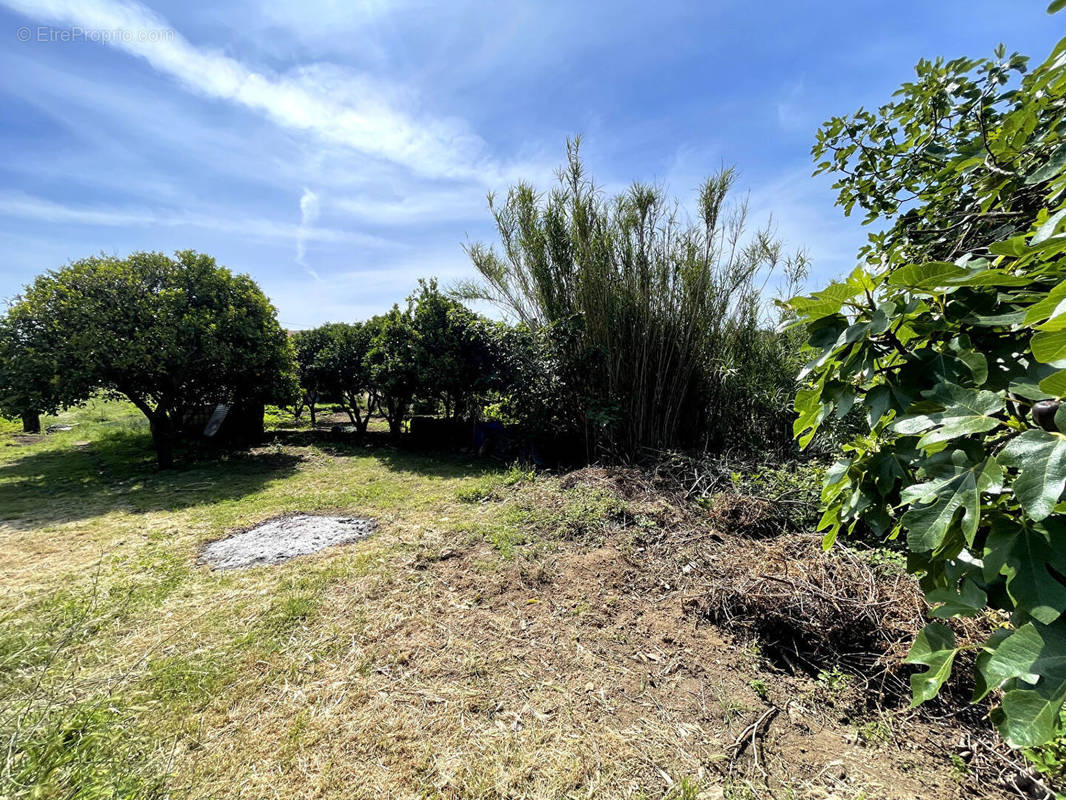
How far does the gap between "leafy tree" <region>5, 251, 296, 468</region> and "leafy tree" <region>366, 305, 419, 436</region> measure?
56.8 inches

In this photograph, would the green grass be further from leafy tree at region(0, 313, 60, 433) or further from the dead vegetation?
the dead vegetation

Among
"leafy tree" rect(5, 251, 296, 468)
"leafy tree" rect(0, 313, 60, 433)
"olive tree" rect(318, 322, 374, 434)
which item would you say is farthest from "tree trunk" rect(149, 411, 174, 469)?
"olive tree" rect(318, 322, 374, 434)

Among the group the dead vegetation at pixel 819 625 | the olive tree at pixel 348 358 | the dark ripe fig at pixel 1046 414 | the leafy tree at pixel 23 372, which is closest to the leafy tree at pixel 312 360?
Result: the olive tree at pixel 348 358

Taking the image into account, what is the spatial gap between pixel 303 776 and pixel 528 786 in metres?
0.74

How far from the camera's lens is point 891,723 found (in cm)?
144

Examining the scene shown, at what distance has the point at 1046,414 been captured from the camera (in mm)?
471

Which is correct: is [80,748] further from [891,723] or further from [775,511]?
[775,511]

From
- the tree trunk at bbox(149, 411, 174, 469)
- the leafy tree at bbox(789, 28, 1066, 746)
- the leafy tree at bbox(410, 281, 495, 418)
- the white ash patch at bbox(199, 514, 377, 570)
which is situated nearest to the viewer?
the leafy tree at bbox(789, 28, 1066, 746)

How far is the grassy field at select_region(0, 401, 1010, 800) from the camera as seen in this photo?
1280mm

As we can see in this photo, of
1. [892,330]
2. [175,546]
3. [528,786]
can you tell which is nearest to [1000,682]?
[892,330]

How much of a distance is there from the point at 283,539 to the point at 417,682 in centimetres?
218

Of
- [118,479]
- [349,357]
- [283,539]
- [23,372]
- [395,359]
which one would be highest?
[349,357]

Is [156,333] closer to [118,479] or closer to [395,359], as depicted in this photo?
[118,479]

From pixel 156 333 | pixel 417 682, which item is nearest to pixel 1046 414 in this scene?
pixel 417 682
